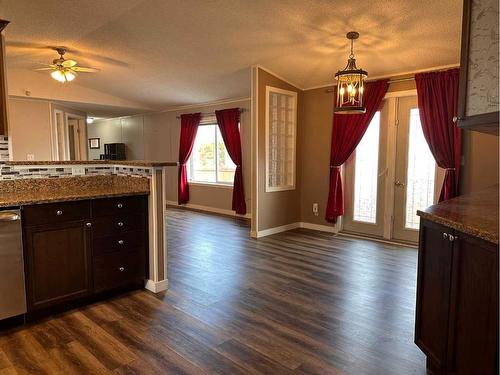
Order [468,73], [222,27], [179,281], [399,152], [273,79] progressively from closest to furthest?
1. [468,73]
2. [179,281]
3. [222,27]
4. [399,152]
5. [273,79]

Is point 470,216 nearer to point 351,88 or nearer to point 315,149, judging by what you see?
point 351,88

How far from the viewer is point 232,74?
553cm

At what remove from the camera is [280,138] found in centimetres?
561

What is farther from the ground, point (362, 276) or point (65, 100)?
point (65, 100)

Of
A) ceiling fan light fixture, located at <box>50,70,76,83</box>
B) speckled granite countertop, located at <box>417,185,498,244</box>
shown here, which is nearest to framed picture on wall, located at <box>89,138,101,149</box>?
ceiling fan light fixture, located at <box>50,70,76,83</box>

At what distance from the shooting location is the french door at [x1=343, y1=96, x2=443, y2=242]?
4758mm

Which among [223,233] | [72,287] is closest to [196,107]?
[223,233]

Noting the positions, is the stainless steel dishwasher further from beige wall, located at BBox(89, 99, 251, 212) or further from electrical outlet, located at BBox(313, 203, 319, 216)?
beige wall, located at BBox(89, 99, 251, 212)

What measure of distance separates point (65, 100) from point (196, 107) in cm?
261

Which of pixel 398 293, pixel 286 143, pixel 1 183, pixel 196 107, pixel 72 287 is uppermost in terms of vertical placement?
pixel 196 107

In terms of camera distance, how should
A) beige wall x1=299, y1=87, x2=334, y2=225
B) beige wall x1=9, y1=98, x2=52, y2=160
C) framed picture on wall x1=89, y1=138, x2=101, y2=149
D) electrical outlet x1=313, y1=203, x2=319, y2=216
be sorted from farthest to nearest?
1. framed picture on wall x1=89, y1=138, x2=101, y2=149
2. beige wall x1=9, y1=98, x2=52, y2=160
3. electrical outlet x1=313, y1=203, x2=319, y2=216
4. beige wall x1=299, y1=87, x2=334, y2=225

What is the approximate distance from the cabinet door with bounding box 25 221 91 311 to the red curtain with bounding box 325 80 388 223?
3773 millimetres

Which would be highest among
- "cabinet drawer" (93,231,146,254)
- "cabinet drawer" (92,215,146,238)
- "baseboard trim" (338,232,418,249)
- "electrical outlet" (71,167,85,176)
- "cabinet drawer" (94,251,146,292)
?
"electrical outlet" (71,167,85,176)

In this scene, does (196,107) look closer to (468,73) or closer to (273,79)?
(273,79)
